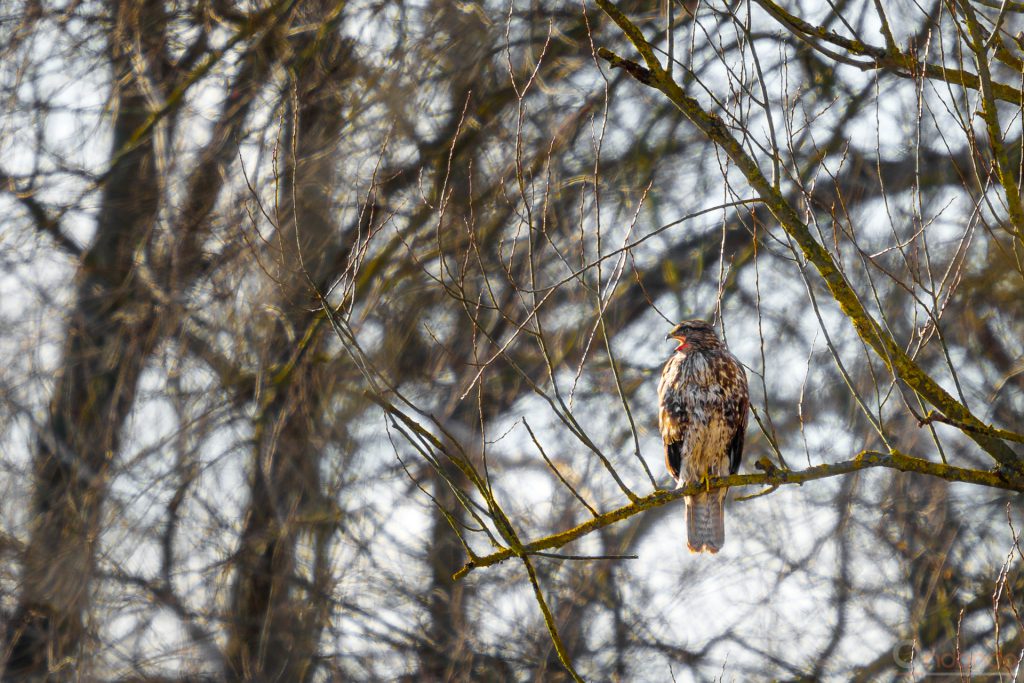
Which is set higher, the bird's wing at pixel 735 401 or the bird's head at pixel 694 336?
the bird's head at pixel 694 336

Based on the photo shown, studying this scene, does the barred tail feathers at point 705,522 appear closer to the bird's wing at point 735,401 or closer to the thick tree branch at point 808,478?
the bird's wing at point 735,401

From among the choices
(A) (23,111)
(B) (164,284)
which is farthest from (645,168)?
(A) (23,111)

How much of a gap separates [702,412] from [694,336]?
0.95ft

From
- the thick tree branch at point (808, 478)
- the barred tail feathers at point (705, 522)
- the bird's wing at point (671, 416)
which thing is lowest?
the thick tree branch at point (808, 478)

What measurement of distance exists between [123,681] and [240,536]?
0.77 meters

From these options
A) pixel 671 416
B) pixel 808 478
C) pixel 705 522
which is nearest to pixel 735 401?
pixel 671 416

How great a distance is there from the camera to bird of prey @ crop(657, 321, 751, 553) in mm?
4590

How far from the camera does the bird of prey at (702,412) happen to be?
15.1 feet

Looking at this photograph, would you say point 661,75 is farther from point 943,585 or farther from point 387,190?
point 943,585

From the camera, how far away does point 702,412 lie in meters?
4.62

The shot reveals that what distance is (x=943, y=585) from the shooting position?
6.00 m

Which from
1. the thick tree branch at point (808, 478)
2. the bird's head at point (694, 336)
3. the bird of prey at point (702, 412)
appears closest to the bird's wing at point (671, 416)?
the bird of prey at point (702, 412)

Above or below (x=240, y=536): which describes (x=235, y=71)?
above

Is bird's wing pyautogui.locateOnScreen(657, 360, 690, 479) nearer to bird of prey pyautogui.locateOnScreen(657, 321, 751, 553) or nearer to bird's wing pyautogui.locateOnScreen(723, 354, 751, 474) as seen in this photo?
bird of prey pyautogui.locateOnScreen(657, 321, 751, 553)
